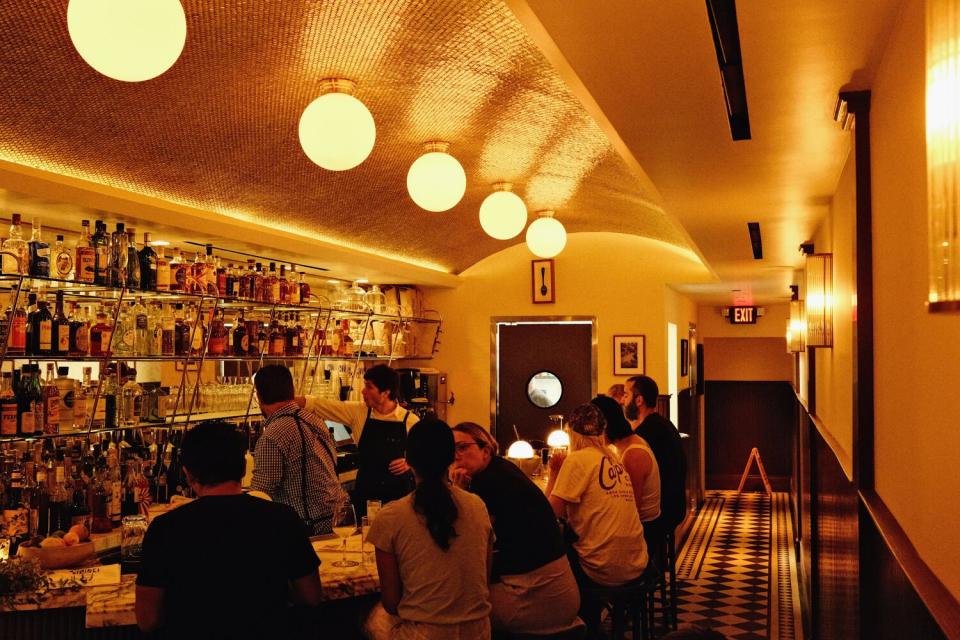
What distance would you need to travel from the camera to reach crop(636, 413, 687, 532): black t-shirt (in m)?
5.23

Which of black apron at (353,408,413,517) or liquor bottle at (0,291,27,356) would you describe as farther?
black apron at (353,408,413,517)

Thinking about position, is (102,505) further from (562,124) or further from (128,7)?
(562,124)

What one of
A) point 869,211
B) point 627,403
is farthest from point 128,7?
point 627,403

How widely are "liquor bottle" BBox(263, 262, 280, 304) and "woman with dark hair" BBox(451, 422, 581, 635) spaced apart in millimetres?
2757

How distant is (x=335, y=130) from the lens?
3.42 metres

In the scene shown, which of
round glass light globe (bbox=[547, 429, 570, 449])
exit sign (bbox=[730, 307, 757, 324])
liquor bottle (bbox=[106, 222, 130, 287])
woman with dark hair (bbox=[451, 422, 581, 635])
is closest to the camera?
woman with dark hair (bbox=[451, 422, 581, 635])

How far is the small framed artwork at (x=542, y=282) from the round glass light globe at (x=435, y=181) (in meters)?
4.41

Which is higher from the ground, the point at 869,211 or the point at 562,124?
the point at 562,124

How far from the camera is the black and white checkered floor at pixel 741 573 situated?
6.39m

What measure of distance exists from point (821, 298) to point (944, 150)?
12.6ft

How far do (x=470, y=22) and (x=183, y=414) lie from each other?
2827 millimetres

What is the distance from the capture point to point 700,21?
2.02m

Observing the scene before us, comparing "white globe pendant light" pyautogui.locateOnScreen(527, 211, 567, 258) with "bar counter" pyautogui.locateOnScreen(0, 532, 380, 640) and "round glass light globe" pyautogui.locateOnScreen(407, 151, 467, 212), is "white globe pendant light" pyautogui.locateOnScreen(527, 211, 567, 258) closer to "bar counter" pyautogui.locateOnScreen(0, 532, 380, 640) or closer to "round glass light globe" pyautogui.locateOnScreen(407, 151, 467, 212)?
"round glass light globe" pyautogui.locateOnScreen(407, 151, 467, 212)

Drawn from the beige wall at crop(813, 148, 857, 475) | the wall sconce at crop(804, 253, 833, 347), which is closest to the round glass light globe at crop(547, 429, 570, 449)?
the beige wall at crop(813, 148, 857, 475)
